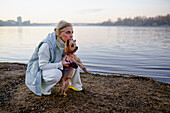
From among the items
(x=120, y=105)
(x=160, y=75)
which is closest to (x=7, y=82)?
(x=120, y=105)

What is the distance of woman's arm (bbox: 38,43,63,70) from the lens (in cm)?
353

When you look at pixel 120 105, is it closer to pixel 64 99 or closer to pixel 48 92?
pixel 64 99

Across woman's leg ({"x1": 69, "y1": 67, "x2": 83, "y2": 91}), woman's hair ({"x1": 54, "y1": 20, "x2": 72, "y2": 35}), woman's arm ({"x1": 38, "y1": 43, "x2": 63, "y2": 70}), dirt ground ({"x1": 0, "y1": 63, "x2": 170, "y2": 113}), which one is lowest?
dirt ground ({"x1": 0, "y1": 63, "x2": 170, "y2": 113})

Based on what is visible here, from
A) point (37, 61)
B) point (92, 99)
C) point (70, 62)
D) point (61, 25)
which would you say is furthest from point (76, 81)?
point (61, 25)

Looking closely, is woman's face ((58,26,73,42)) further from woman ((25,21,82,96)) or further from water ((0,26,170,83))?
water ((0,26,170,83))

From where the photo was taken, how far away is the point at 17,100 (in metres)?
3.89

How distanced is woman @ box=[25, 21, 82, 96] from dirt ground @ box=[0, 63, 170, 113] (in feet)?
1.26

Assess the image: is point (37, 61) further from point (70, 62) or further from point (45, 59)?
point (70, 62)

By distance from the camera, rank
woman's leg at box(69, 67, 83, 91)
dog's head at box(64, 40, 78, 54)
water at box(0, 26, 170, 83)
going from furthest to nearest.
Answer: water at box(0, 26, 170, 83) < woman's leg at box(69, 67, 83, 91) < dog's head at box(64, 40, 78, 54)

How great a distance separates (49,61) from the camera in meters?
3.75

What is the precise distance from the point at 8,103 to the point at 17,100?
211 mm

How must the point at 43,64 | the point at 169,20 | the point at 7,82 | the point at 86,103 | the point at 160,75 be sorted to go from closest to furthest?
1. the point at 43,64
2. the point at 86,103
3. the point at 7,82
4. the point at 160,75
5. the point at 169,20

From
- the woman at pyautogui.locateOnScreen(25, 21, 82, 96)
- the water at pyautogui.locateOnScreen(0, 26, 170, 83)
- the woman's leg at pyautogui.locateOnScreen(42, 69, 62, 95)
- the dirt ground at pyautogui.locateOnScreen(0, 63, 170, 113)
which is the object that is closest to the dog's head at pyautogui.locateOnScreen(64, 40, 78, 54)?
the woman at pyautogui.locateOnScreen(25, 21, 82, 96)

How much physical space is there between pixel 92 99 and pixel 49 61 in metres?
1.41
